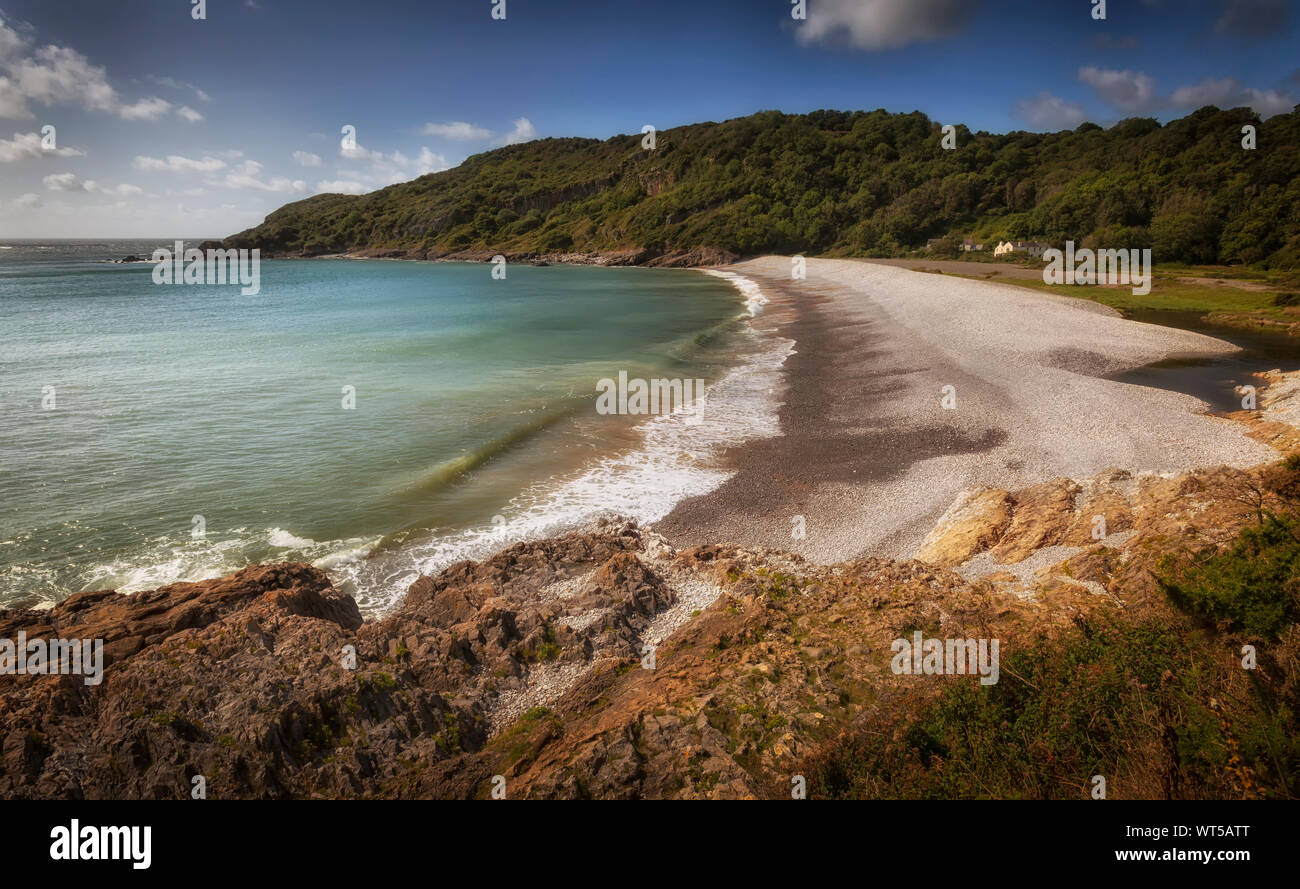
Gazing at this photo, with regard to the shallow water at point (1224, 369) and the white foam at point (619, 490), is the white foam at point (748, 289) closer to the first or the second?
A: the shallow water at point (1224, 369)

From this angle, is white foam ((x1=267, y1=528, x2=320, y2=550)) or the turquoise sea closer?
the turquoise sea

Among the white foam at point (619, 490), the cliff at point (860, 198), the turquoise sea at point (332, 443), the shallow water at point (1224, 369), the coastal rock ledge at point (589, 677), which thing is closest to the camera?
the coastal rock ledge at point (589, 677)

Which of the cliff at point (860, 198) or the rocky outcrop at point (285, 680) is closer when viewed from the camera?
the rocky outcrop at point (285, 680)

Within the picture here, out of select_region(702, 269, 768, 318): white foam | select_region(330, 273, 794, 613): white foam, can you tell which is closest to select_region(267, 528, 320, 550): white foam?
select_region(330, 273, 794, 613): white foam

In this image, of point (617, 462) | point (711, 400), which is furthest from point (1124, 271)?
point (617, 462)

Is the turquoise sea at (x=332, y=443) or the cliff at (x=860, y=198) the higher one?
the cliff at (x=860, y=198)

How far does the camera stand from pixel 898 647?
7.28m

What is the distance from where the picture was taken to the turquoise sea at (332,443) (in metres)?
12.4

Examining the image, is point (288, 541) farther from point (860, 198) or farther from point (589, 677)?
point (860, 198)

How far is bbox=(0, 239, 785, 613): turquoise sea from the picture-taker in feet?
40.5

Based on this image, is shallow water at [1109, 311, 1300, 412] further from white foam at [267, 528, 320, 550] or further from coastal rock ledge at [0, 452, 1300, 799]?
white foam at [267, 528, 320, 550]

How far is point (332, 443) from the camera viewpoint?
18359 mm

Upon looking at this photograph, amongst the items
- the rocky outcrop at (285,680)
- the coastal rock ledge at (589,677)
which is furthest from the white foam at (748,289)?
the rocky outcrop at (285,680)
